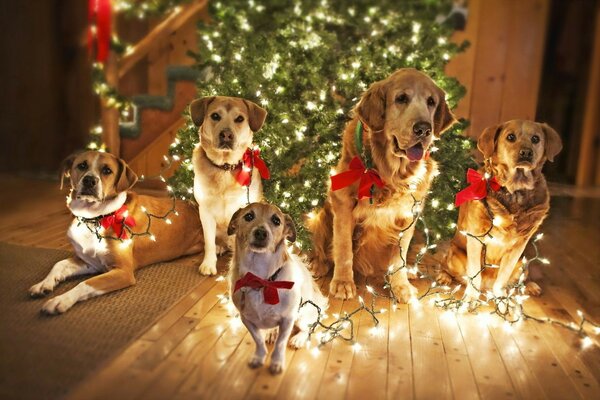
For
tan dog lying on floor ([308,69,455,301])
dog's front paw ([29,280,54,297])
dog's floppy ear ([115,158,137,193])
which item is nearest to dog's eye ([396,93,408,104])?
tan dog lying on floor ([308,69,455,301])

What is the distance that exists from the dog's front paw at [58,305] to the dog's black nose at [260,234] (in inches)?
41.6

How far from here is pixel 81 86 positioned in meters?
6.06

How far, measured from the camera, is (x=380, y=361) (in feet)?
7.17

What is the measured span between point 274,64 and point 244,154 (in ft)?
2.70

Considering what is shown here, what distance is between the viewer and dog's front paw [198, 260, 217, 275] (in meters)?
3.14

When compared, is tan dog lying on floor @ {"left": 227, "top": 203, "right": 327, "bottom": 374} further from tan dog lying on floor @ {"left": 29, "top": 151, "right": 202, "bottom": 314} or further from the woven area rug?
tan dog lying on floor @ {"left": 29, "top": 151, "right": 202, "bottom": 314}

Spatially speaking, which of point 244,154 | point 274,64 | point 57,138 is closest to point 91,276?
point 244,154

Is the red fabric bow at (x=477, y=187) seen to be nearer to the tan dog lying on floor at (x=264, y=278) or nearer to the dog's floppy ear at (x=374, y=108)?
the dog's floppy ear at (x=374, y=108)

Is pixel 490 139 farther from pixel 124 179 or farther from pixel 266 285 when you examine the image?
pixel 124 179

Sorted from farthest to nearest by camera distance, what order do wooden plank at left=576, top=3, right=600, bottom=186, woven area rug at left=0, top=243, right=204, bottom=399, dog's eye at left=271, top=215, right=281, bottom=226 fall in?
1. wooden plank at left=576, top=3, right=600, bottom=186
2. dog's eye at left=271, top=215, right=281, bottom=226
3. woven area rug at left=0, top=243, right=204, bottom=399

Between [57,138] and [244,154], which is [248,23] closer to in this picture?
[244,154]

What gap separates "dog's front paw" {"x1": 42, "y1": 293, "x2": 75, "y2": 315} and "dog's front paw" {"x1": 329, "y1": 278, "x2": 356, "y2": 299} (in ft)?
4.41

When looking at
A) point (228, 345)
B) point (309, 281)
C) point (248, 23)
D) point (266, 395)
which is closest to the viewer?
point (266, 395)

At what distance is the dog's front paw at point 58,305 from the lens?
242cm
